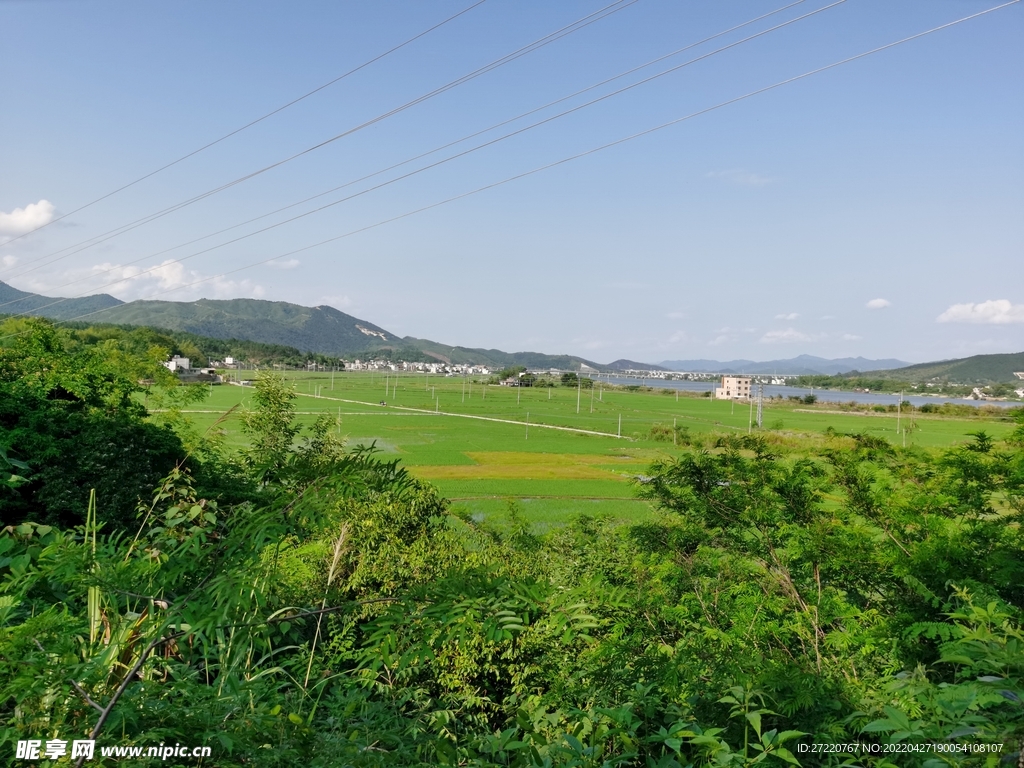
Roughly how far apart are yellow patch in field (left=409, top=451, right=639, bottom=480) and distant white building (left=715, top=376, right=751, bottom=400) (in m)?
45.3

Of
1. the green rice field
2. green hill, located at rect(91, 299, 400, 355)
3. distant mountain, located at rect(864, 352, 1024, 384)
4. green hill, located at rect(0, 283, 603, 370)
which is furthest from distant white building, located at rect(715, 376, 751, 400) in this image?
green hill, located at rect(91, 299, 400, 355)

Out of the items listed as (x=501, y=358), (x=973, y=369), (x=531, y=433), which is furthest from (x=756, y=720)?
(x=501, y=358)

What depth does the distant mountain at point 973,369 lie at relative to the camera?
2732 centimetres

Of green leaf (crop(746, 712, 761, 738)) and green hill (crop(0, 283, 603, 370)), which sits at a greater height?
green hill (crop(0, 283, 603, 370))

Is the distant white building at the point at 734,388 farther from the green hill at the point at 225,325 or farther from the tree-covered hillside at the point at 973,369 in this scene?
the green hill at the point at 225,325

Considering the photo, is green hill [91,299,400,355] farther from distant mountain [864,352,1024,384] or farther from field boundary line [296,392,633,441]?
distant mountain [864,352,1024,384]

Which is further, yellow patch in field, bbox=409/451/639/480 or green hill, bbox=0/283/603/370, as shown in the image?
green hill, bbox=0/283/603/370

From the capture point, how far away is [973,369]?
41.7 m

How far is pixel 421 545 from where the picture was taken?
5.53 metres

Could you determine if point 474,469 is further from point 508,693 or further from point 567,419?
point 567,419

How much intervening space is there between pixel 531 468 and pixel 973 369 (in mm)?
34557

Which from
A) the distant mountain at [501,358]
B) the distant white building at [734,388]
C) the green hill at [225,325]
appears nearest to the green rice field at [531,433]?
the distant white building at [734,388]

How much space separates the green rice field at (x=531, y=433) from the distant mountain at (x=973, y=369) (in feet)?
9.26

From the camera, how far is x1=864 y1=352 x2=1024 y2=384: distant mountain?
27.3 m
